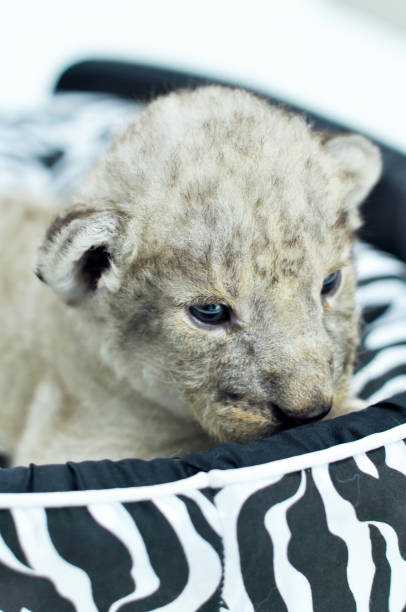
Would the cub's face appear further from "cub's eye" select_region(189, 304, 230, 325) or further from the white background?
the white background

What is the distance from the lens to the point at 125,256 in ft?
5.57

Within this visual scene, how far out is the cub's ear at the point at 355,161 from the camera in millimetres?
1983

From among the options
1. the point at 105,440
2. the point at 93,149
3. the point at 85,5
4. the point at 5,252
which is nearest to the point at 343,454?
the point at 105,440

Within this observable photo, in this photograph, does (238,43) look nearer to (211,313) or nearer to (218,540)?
(211,313)

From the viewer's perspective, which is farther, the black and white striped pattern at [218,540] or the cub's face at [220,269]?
the cub's face at [220,269]

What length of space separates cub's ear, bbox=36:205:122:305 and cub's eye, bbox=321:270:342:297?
50 centimetres

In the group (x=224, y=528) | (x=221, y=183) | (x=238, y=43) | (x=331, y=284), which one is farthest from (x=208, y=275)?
(x=238, y=43)

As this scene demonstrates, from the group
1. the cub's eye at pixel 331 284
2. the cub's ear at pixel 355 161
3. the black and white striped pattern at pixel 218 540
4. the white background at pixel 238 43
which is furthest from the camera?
the white background at pixel 238 43

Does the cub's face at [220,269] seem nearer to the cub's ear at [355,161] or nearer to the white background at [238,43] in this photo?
the cub's ear at [355,161]

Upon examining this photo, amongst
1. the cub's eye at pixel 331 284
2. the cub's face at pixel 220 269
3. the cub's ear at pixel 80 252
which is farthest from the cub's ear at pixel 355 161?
the cub's ear at pixel 80 252

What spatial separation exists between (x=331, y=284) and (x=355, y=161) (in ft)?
1.47

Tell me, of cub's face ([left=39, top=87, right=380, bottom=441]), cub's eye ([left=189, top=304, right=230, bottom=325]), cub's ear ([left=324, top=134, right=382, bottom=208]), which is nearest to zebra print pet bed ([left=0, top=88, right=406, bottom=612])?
cub's face ([left=39, top=87, right=380, bottom=441])

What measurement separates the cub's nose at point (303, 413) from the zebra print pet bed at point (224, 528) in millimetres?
23

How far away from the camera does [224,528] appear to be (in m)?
1.45
